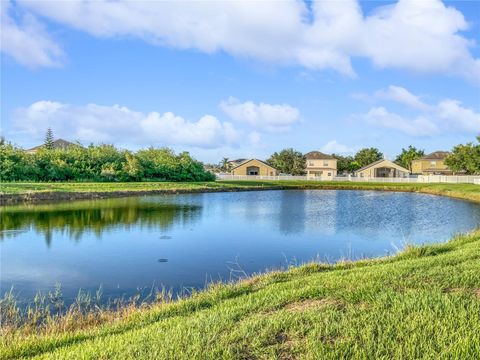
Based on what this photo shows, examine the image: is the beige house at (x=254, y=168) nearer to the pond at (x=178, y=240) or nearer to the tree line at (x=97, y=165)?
the tree line at (x=97, y=165)

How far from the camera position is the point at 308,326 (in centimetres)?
Result: 477

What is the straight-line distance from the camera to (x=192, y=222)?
2195cm

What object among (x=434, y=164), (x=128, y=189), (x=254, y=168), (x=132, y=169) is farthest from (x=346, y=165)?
(x=128, y=189)

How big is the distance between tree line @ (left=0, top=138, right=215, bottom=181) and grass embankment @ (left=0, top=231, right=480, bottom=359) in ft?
131

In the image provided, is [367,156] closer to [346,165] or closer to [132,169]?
[346,165]

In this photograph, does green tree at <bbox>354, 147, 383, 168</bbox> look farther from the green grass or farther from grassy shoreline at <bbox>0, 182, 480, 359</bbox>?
grassy shoreline at <bbox>0, 182, 480, 359</bbox>

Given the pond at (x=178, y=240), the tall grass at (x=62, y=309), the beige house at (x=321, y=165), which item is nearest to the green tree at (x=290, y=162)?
the beige house at (x=321, y=165)

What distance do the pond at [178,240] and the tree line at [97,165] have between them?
17.1 metres

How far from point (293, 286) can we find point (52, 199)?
2888cm

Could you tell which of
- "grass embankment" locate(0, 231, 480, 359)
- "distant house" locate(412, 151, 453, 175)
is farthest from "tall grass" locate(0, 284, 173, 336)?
"distant house" locate(412, 151, 453, 175)

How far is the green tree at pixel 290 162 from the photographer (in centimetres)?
8562

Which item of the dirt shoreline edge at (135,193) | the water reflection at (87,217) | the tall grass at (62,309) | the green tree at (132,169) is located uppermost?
the green tree at (132,169)

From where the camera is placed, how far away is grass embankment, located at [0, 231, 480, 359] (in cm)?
421

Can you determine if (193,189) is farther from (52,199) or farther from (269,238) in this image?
(269,238)
